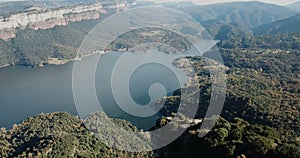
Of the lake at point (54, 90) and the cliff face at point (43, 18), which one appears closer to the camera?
the lake at point (54, 90)

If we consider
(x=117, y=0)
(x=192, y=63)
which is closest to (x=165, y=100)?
(x=192, y=63)

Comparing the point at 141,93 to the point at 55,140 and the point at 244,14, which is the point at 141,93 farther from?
the point at 244,14

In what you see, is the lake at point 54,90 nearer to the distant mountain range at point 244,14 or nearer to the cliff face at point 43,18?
the cliff face at point 43,18

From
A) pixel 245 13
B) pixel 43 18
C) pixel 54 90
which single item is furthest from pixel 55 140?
pixel 245 13

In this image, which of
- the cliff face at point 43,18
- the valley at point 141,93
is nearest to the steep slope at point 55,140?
the valley at point 141,93

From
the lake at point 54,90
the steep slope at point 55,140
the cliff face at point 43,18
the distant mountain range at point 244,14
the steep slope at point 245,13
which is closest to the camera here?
the steep slope at point 55,140

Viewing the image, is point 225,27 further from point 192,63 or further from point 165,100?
→ point 165,100
